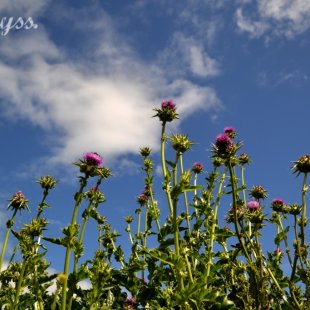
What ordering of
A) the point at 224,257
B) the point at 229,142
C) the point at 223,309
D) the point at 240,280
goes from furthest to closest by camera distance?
the point at 224,257 < the point at 229,142 < the point at 240,280 < the point at 223,309

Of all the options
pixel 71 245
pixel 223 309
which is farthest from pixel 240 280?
pixel 71 245

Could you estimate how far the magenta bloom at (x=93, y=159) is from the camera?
752cm

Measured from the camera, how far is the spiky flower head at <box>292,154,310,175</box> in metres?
9.02

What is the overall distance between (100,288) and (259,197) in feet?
19.3

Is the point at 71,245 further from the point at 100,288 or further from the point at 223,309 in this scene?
the point at 223,309

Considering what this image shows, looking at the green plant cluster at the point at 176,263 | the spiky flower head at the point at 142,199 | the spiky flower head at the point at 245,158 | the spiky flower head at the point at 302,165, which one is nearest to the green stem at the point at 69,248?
the green plant cluster at the point at 176,263

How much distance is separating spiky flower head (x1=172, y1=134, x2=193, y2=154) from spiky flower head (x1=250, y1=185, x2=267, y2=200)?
347 cm

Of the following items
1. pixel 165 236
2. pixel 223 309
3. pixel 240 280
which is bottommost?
pixel 223 309

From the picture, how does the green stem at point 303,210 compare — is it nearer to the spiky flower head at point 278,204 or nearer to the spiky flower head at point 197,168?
the spiky flower head at point 278,204

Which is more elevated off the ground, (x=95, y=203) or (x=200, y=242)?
(x=95, y=203)

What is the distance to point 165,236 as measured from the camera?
8570mm

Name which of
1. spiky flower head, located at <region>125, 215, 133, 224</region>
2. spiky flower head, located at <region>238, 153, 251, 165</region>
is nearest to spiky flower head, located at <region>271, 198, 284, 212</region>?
spiky flower head, located at <region>238, 153, 251, 165</region>

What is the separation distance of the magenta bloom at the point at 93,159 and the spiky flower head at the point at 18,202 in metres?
2.40

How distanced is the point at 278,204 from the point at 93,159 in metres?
5.29
